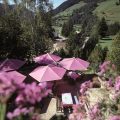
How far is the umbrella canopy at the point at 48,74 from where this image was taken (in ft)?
52.7

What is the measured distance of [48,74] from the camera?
16359mm

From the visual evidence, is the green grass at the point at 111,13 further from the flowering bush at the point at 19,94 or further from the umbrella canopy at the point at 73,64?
the flowering bush at the point at 19,94

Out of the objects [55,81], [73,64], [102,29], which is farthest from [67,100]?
[102,29]

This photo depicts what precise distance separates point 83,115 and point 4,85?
4.68m

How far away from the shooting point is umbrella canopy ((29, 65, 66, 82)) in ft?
52.7

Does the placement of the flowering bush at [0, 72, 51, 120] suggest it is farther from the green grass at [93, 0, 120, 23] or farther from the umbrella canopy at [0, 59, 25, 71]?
the green grass at [93, 0, 120, 23]

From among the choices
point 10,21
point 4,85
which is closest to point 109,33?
point 10,21

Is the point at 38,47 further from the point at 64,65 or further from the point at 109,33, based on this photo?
the point at 109,33

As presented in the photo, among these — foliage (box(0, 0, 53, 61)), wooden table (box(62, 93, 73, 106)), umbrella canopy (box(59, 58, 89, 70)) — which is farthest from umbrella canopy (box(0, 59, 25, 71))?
wooden table (box(62, 93, 73, 106))

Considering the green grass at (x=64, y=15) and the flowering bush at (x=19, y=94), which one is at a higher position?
the flowering bush at (x=19, y=94)

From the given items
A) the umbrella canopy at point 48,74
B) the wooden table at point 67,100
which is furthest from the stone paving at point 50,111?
the umbrella canopy at point 48,74

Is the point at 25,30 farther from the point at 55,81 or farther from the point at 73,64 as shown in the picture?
the point at 55,81

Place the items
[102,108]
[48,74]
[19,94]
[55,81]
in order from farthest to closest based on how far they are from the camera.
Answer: [55,81]
[48,74]
[102,108]
[19,94]

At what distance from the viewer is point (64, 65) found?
1923 centimetres
